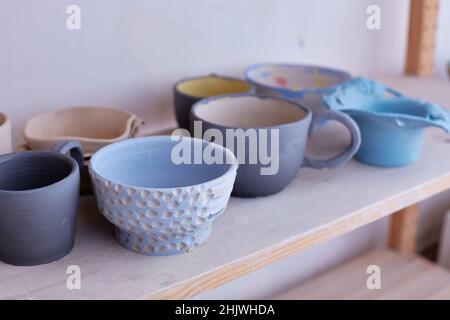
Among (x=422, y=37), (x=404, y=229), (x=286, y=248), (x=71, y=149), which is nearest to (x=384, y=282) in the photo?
(x=404, y=229)

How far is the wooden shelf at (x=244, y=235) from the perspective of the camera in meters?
0.46

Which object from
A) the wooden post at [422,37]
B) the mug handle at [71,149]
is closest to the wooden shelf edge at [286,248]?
the mug handle at [71,149]

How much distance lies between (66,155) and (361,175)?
0.33 metres

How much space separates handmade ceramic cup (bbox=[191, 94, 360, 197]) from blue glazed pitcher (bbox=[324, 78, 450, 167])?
5cm

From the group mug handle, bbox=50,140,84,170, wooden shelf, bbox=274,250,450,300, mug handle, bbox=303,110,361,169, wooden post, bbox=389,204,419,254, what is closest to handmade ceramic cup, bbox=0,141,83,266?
mug handle, bbox=50,140,84,170

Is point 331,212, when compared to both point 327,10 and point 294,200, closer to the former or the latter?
point 294,200

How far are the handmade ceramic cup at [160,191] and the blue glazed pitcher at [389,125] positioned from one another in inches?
7.9

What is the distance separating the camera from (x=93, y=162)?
49 cm

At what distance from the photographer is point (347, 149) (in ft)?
2.02

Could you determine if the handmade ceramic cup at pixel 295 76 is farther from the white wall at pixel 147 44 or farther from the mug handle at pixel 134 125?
the mug handle at pixel 134 125

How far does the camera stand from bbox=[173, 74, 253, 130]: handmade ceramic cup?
671 mm

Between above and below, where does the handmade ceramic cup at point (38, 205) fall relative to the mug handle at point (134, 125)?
below

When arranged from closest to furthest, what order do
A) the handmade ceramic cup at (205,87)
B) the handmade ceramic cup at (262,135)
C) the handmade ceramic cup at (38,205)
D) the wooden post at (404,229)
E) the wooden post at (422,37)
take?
the handmade ceramic cup at (38,205), the handmade ceramic cup at (262,135), the handmade ceramic cup at (205,87), the wooden post at (422,37), the wooden post at (404,229)
